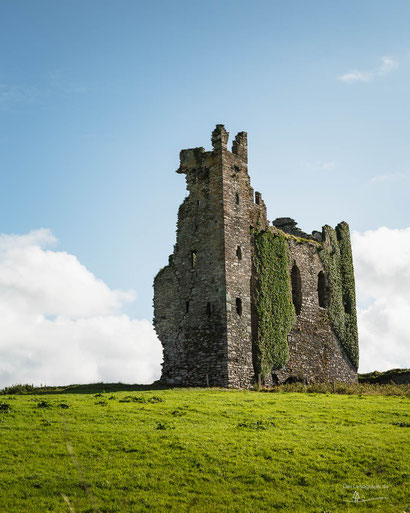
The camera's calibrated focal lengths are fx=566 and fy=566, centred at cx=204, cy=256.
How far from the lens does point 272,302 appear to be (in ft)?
114

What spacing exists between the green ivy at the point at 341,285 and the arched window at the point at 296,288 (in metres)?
3.40

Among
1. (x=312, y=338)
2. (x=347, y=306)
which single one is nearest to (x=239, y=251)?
(x=312, y=338)

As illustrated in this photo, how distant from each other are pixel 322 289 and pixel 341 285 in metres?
2.52

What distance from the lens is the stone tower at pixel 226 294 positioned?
31141 mm

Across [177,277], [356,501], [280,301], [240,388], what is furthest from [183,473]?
[280,301]

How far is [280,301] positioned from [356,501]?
70.8 ft

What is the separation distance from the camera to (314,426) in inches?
805

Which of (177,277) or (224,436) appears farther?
(177,277)

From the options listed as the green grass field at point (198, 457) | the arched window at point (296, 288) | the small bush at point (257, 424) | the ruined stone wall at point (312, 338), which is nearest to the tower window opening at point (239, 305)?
the ruined stone wall at point (312, 338)

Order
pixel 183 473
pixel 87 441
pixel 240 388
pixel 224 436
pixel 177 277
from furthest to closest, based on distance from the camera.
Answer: pixel 177 277 → pixel 240 388 → pixel 224 436 → pixel 87 441 → pixel 183 473

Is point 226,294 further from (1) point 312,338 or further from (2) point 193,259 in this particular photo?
(1) point 312,338

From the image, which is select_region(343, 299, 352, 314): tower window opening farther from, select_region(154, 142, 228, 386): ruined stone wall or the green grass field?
the green grass field

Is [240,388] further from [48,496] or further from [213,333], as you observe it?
[48,496]

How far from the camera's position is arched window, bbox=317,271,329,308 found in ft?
133
